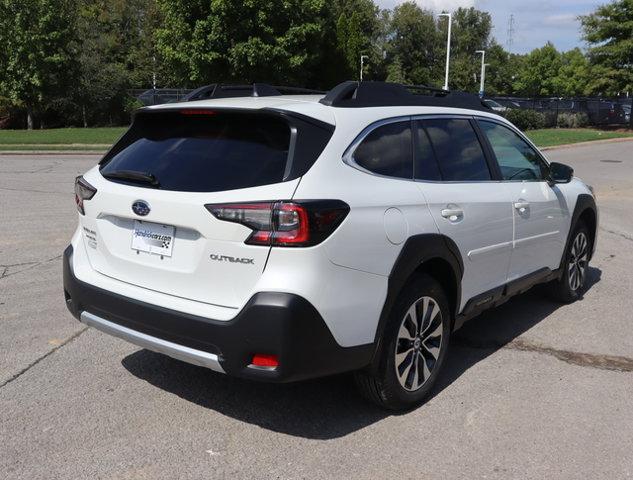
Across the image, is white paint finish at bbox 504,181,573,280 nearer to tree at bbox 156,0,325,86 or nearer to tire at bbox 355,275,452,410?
tire at bbox 355,275,452,410

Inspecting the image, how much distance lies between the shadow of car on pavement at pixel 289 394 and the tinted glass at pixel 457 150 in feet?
4.36

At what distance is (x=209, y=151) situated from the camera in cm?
349

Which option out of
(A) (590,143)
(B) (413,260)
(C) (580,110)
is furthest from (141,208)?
(C) (580,110)

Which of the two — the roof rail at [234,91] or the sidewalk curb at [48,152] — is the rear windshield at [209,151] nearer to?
the roof rail at [234,91]

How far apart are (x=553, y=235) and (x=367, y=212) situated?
2.66 meters

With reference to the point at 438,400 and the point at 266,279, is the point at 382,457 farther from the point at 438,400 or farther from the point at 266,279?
the point at 266,279

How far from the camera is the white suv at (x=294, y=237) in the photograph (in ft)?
10.3

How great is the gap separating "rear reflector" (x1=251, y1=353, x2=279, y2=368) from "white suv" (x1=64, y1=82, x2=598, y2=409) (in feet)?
0.04

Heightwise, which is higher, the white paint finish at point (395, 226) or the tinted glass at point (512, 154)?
the tinted glass at point (512, 154)

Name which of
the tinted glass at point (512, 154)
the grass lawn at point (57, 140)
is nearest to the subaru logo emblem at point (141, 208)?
the tinted glass at point (512, 154)

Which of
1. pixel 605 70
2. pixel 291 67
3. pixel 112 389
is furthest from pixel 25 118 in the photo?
pixel 112 389

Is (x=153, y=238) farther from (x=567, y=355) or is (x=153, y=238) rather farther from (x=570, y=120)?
(x=570, y=120)

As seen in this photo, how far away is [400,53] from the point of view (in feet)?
301

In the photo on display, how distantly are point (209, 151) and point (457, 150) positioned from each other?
180 centimetres
